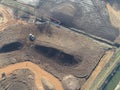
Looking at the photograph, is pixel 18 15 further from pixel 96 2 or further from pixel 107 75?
pixel 107 75

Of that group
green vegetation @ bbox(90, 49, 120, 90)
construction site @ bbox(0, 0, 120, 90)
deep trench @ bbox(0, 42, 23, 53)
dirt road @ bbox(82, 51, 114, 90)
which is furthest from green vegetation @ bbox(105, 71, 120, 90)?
deep trench @ bbox(0, 42, 23, 53)

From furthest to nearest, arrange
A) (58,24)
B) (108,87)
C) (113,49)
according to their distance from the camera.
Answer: (58,24) → (113,49) → (108,87)

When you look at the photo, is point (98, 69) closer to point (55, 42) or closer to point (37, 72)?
point (55, 42)

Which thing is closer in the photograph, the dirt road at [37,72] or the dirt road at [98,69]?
the dirt road at [37,72]

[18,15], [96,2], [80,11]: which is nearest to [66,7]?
[80,11]

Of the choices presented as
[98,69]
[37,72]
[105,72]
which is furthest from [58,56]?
[105,72]

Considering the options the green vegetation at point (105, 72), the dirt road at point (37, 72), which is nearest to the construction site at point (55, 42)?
the dirt road at point (37, 72)

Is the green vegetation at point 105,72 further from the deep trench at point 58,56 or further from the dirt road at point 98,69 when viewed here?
the deep trench at point 58,56
